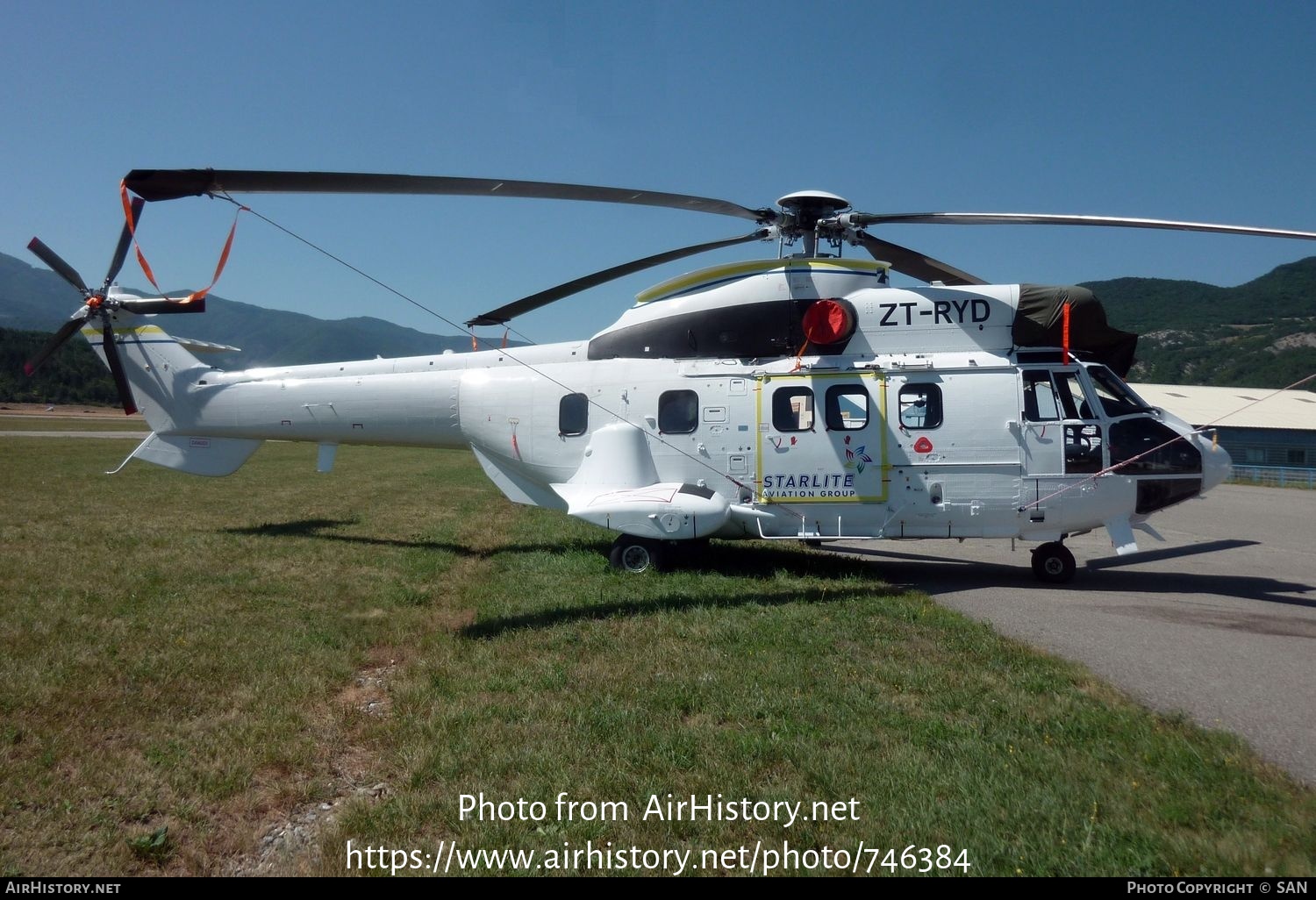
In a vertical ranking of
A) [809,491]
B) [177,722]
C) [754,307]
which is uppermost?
[754,307]

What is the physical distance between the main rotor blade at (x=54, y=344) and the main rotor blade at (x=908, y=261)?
11.5m

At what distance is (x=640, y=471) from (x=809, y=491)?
211 cm

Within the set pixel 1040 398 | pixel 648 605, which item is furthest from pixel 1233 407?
pixel 648 605

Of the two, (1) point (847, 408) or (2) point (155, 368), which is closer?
(1) point (847, 408)

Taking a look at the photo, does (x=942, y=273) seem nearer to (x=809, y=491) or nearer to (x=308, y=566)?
(x=809, y=491)

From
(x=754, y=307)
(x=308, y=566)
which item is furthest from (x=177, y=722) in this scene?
(x=754, y=307)

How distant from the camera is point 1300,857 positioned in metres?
3.18

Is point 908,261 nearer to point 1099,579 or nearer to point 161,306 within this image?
point 1099,579

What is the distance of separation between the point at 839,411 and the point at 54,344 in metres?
11.5

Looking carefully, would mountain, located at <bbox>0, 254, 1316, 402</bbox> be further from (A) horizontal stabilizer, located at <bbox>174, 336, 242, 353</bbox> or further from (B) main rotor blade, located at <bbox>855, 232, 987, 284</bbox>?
(B) main rotor blade, located at <bbox>855, 232, 987, 284</bbox>

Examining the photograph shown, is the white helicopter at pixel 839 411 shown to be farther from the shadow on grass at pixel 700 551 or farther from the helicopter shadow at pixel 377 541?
the helicopter shadow at pixel 377 541

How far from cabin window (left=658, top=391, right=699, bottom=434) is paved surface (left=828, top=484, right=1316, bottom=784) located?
3233 mm

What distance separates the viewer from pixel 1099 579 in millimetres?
10109

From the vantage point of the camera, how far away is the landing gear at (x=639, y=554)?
9516 mm
